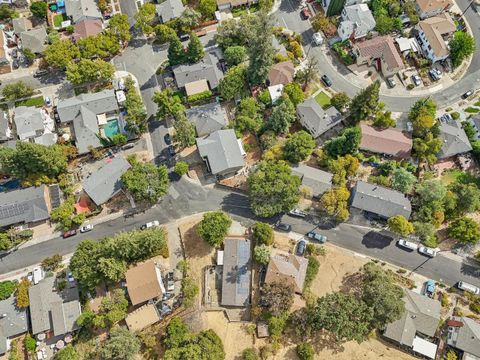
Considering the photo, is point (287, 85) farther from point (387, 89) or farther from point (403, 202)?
point (403, 202)

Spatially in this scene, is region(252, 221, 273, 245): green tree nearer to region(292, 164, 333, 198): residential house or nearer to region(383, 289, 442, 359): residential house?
region(292, 164, 333, 198): residential house

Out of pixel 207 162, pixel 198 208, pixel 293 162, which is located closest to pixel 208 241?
pixel 198 208

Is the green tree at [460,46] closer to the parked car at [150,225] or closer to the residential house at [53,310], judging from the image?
the parked car at [150,225]

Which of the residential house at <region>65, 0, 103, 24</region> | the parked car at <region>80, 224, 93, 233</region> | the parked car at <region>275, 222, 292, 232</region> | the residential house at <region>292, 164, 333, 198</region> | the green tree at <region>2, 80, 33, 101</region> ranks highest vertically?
the residential house at <region>65, 0, 103, 24</region>

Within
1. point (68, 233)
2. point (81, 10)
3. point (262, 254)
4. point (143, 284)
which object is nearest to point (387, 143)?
point (262, 254)

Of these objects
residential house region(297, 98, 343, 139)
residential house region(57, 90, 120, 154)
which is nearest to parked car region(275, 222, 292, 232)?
residential house region(297, 98, 343, 139)
